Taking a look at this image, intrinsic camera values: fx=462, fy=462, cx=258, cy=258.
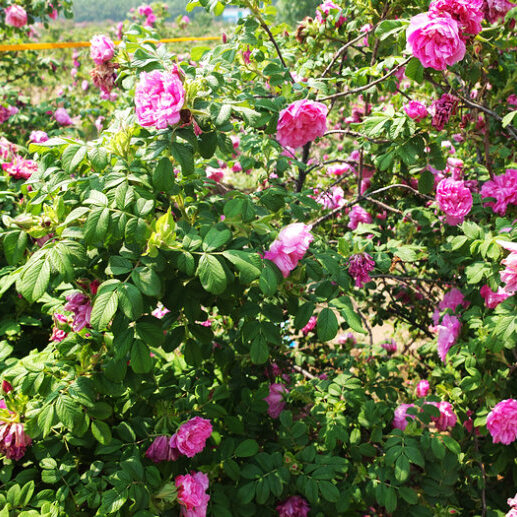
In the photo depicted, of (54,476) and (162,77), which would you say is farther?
(54,476)

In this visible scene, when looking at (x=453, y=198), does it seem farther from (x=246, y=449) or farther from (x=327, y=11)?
(x=246, y=449)

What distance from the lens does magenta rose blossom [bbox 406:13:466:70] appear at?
1.15 metres

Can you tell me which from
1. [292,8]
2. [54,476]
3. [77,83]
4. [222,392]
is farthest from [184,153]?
[292,8]

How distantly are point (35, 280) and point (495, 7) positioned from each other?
160 centimetres

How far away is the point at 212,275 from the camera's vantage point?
3.31 ft

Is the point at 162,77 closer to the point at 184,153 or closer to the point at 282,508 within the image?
the point at 184,153

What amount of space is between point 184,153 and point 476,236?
1000 mm

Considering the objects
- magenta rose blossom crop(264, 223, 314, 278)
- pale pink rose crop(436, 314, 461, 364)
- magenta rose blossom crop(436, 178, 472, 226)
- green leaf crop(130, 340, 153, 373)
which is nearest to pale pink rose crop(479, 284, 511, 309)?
pale pink rose crop(436, 314, 461, 364)

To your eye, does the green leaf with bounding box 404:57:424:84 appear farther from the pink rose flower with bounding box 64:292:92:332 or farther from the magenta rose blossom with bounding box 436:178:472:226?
the pink rose flower with bounding box 64:292:92:332

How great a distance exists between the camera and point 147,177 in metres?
1.21

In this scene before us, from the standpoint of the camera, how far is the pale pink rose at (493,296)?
154 centimetres

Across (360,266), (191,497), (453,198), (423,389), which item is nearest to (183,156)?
(360,266)

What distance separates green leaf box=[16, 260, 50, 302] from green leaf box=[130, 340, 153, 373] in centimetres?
24

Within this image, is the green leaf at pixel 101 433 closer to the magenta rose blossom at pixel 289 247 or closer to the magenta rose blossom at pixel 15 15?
the magenta rose blossom at pixel 289 247
